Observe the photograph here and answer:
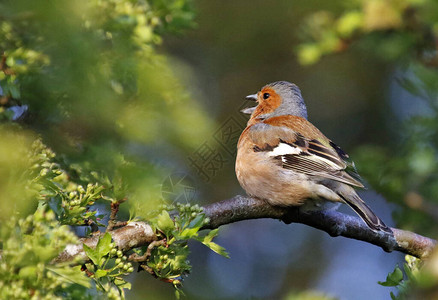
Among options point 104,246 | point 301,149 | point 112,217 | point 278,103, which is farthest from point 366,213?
point 278,103

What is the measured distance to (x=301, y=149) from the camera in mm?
4793

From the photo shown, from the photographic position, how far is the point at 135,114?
277 centimetres

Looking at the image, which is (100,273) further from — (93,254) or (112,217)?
(112,217)

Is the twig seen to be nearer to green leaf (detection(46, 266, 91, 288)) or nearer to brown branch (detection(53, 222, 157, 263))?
brown branch (detection(53, 222, 157, 263))

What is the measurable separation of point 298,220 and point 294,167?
0.56m

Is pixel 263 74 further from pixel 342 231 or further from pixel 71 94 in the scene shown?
pixel 71 94

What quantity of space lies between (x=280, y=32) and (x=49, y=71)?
7.50 metres

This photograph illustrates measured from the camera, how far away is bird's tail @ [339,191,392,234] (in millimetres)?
3734

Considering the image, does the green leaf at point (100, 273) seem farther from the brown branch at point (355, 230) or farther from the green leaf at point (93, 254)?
the brown branch at point (355, 230)

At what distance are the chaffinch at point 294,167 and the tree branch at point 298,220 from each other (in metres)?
0.11

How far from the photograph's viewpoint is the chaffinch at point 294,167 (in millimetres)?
4254

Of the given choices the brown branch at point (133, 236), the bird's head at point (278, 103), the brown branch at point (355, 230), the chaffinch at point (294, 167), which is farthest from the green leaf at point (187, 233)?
the bird's head at point (278, 103)

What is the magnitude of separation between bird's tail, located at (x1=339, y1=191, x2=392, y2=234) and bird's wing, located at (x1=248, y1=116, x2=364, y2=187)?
5.0 inches

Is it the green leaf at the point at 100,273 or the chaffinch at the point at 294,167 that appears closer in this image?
the green leaf at the point at 100,273
